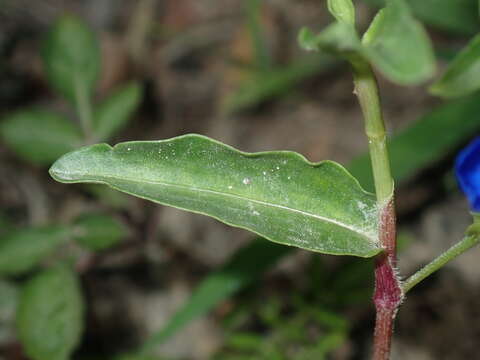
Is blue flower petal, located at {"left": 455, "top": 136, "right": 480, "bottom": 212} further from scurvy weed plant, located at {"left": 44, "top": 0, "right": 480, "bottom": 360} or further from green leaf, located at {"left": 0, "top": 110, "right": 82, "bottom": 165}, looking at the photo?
green leaf, located at {"left": 0, "top": 110, "right": 82, "bottom": 165}

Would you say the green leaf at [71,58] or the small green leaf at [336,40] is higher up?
the green leaf at [71,58]

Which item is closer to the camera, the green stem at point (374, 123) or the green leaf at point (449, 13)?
the green stem at point (374, 123)

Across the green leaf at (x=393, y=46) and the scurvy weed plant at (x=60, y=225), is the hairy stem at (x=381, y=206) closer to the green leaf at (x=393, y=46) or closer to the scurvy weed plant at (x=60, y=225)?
the green leaf at (x=393, y=46)

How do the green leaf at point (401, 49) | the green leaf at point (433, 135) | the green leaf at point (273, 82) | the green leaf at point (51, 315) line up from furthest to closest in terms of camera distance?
1. the green leaf at point (273, 82)
2. the green leaf at point (433, 135)
3. the green leaf at point (51, 315)
4. the green leaf at point (401, 49)

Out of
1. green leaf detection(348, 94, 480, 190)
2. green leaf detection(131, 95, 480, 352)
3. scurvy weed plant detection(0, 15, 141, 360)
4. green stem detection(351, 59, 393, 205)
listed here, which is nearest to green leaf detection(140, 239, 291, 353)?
green leaf detection(131, 95, 480, 352)

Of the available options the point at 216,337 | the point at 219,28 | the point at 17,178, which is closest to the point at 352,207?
the point at 216,337

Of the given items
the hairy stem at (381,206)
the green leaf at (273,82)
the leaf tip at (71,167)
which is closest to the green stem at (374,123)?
the hairy stem at (381,206)

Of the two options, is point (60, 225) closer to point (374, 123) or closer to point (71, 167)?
point (71, 167)
